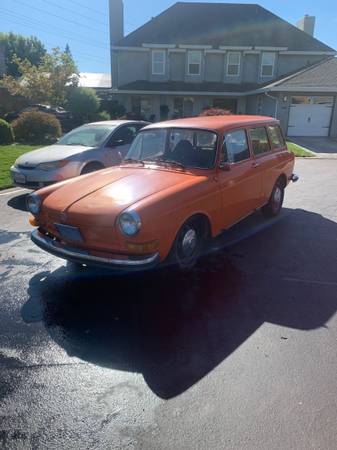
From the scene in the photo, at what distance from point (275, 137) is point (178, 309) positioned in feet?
13.3

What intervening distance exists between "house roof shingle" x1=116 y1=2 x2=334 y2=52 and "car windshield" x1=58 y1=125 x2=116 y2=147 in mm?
20461

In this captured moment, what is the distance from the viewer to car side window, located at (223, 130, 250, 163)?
4.80 meters

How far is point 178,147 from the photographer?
4.84 meters

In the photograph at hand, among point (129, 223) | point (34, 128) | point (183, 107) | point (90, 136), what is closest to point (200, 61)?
point (183, 107)

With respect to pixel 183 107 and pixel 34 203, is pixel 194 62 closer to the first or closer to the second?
pixel 183 107

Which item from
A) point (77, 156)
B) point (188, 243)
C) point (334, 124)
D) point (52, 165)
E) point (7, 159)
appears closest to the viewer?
point (188, 243)

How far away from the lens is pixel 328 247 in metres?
5.30

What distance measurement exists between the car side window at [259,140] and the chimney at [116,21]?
25.0m

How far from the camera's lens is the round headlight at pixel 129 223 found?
3490 millimetres

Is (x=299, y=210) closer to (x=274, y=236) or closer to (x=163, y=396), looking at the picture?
(x=274, y=236)

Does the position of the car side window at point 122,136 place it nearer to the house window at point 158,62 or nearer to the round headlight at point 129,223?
the round headlight at point 129,223

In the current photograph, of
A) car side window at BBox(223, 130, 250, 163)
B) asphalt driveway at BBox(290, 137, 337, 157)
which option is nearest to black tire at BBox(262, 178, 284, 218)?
car side window at BBox(223, 130, 250, 163)

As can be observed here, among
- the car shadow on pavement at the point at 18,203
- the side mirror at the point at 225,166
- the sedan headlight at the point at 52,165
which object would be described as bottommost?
the car shadow on pavement at the point at 18,203

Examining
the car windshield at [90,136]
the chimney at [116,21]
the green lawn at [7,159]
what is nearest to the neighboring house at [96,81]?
the chimney at [116,21]
